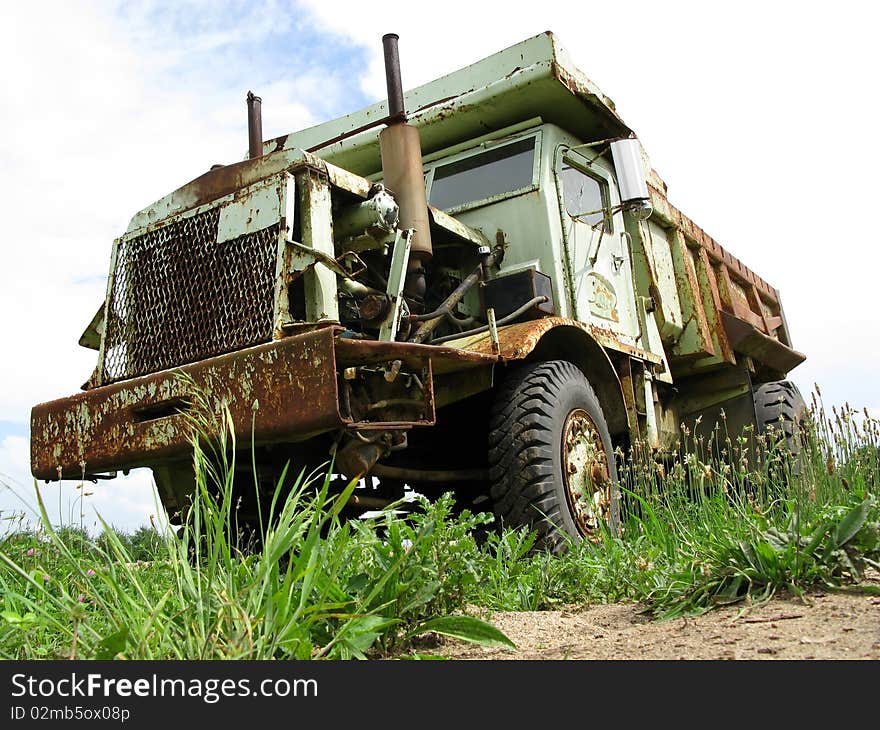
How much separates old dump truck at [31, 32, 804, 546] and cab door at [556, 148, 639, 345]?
0.06ft

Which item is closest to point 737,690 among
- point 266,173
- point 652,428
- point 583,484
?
point 583,484

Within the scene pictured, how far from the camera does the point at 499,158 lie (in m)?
5.49

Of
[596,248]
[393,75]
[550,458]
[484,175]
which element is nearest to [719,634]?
[550,458]

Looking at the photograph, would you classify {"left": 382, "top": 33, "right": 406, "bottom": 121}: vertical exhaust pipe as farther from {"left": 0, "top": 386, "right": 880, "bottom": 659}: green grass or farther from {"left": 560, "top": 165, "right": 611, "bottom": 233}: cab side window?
{"left": 0, "top": 386, "right": 880, "bottom": 659}: green grass

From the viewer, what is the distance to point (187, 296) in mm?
4070

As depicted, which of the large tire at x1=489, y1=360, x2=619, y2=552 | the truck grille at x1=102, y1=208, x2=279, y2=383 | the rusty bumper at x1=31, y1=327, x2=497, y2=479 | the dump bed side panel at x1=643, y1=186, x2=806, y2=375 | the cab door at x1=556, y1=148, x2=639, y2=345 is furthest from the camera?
the dump bed side panel at x1=643, y1=186, x2=806, y2=375

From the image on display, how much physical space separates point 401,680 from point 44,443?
9.01 ft

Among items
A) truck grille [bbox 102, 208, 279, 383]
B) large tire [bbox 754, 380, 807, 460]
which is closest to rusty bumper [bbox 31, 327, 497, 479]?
truck grille [bbox 102, 208, 279, 383]

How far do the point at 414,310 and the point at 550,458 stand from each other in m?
1.06

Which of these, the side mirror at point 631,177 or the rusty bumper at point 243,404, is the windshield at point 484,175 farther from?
the rusty bumper at point 243,404

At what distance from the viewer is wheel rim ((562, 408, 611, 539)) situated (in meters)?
4.25

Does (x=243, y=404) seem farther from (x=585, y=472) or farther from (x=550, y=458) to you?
(x=585, y=472)

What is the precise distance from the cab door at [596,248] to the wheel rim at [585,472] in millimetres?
849

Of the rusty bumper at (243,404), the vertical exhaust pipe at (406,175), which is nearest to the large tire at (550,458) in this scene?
the rusty bumper at (243,404)
